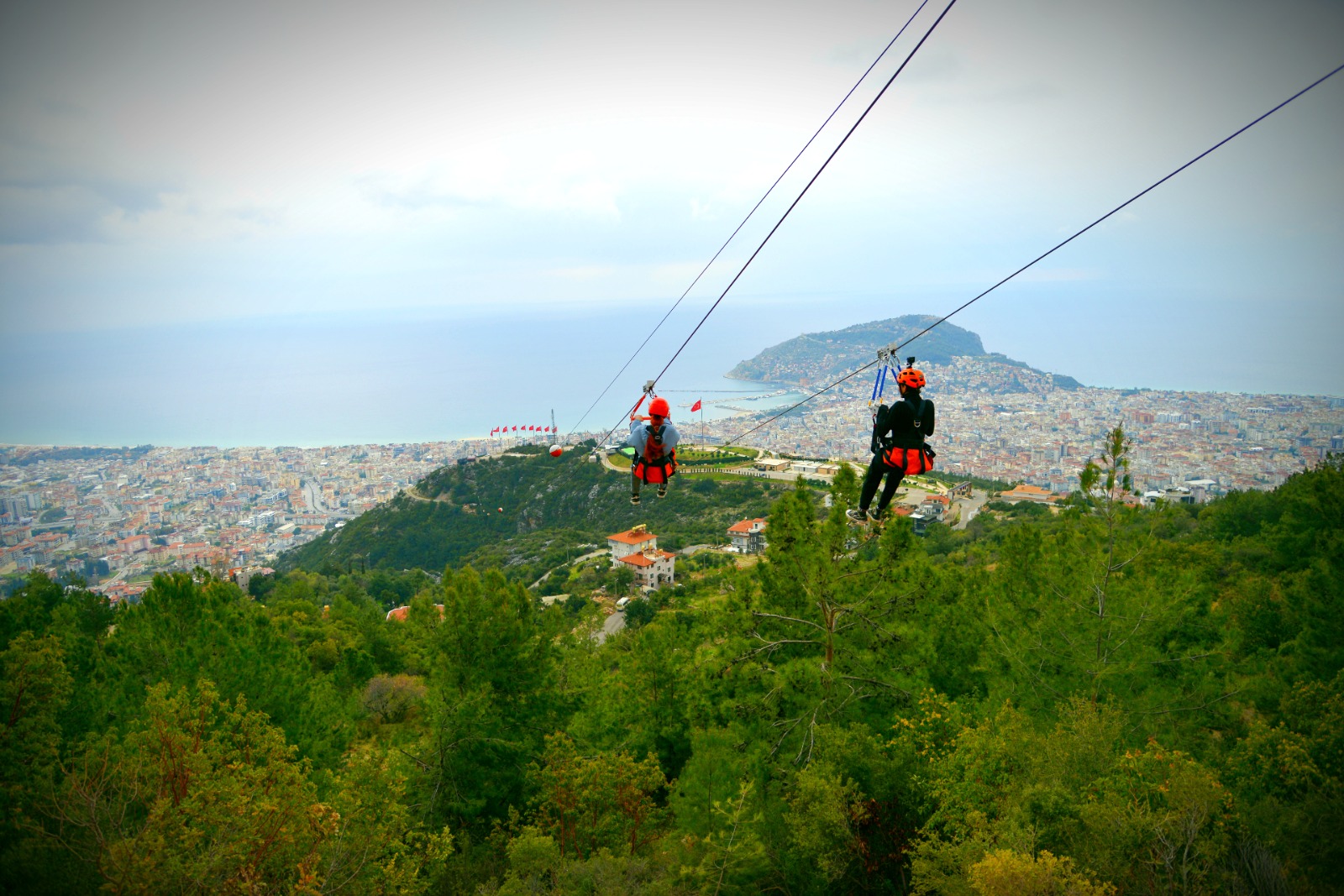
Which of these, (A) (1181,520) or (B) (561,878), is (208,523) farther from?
(A) (1181,520)

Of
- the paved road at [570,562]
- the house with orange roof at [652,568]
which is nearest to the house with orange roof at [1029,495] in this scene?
the house with orange roof at [652,568]

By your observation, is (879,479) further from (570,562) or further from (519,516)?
(519,516)

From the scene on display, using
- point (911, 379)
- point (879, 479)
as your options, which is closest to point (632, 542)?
point (879, 479)

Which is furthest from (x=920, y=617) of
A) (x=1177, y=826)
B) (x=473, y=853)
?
(x=473, y=853)

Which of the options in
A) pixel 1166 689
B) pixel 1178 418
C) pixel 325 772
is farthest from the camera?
pixel 1178 418

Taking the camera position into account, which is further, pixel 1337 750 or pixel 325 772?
pixel 325 772

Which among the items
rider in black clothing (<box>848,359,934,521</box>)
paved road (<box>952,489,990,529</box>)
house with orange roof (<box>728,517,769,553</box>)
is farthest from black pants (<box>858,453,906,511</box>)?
paved road (<box>952,489,990,529</box>)
